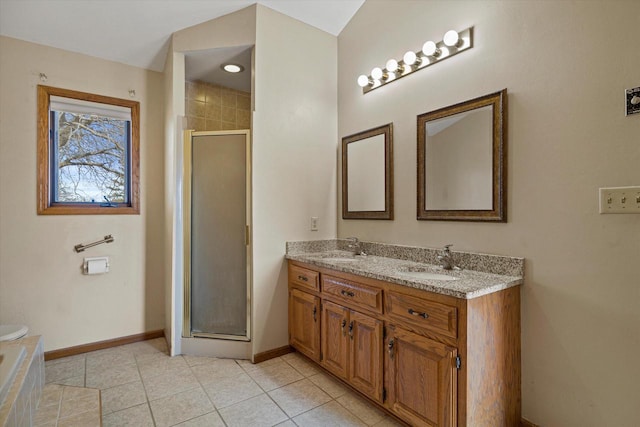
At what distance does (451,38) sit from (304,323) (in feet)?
7.07

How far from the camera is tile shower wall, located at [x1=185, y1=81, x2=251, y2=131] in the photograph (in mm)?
3031

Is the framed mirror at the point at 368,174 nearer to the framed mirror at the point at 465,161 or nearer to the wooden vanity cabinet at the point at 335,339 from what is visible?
the framed mirror at the point at 465,161

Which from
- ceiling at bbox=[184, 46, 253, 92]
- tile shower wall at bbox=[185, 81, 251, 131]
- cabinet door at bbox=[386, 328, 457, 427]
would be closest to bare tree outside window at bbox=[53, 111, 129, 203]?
tile shower wall at bbox=[185, 81, 251, 131]

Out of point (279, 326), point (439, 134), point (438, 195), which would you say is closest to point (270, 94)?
point (439, 134)

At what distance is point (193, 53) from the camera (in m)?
2.63

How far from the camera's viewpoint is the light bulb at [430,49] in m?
2.07

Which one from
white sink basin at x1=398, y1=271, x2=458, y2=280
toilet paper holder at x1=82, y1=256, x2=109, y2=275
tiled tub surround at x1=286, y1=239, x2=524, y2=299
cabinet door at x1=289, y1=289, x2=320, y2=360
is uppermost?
tiled tub surround at x1=286, y1=239, x2=524, y2=299

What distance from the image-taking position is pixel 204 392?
2.10 m

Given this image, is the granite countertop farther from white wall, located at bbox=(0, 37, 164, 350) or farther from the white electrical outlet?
white wall, located at bbox=(0, 37, 164, 350)

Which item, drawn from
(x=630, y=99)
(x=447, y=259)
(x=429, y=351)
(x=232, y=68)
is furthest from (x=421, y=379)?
(x=232, y=68)

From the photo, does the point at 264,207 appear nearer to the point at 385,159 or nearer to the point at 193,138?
the point at 193,138

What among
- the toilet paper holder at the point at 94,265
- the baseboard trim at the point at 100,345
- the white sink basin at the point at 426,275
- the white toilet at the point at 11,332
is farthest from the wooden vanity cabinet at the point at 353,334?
the white toilet at the point at 11,332

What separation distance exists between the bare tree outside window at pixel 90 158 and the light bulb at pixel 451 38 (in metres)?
2.71

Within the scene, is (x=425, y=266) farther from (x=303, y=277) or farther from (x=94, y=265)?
(x=94, y=265)
